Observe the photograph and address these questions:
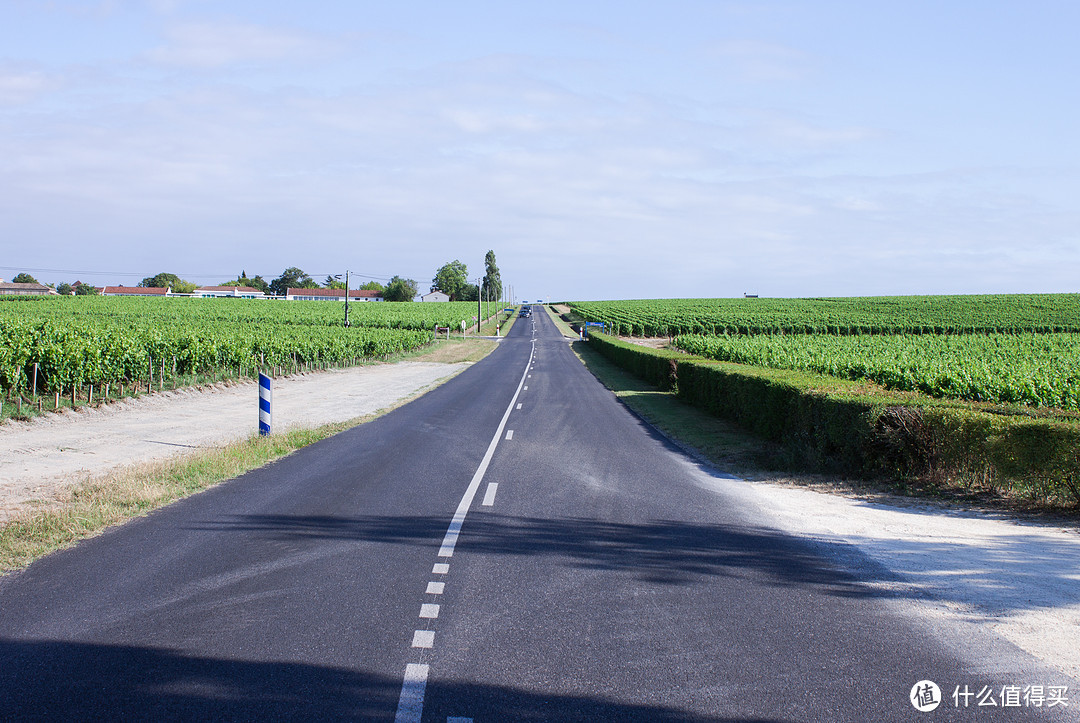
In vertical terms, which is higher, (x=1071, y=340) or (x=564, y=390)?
(x=1071, y=340)

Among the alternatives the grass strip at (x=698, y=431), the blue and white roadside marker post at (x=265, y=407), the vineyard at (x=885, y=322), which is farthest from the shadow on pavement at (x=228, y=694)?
the vineyard at (x=885, y=322)

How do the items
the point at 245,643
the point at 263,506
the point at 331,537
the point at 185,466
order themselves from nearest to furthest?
1. the point at 245,643
2. the point at 331,537
3. the point at 263,506
4. the point at 185,466

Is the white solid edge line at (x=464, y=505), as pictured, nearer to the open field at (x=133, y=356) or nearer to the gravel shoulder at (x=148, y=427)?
the gravel shoulder at (x=148, y=427)

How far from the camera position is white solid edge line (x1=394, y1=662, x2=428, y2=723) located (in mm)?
3816

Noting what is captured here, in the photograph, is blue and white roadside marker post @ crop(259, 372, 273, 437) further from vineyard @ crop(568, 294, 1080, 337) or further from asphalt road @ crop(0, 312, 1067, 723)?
vineyard @ crop(568, 294, 1080, 337)

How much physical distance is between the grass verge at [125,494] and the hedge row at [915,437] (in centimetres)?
986

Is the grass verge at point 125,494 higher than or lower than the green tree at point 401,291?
lower

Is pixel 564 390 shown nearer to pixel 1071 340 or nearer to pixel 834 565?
pixel 834 565

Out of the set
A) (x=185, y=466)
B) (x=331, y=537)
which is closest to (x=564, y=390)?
(x=185, y=466)

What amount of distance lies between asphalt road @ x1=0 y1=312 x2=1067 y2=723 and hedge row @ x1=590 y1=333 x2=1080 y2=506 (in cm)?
340

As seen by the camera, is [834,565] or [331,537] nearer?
[834,565]

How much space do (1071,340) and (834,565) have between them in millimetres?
51583

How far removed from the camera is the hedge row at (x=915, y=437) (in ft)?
30.0

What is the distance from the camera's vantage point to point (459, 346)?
224 feet
